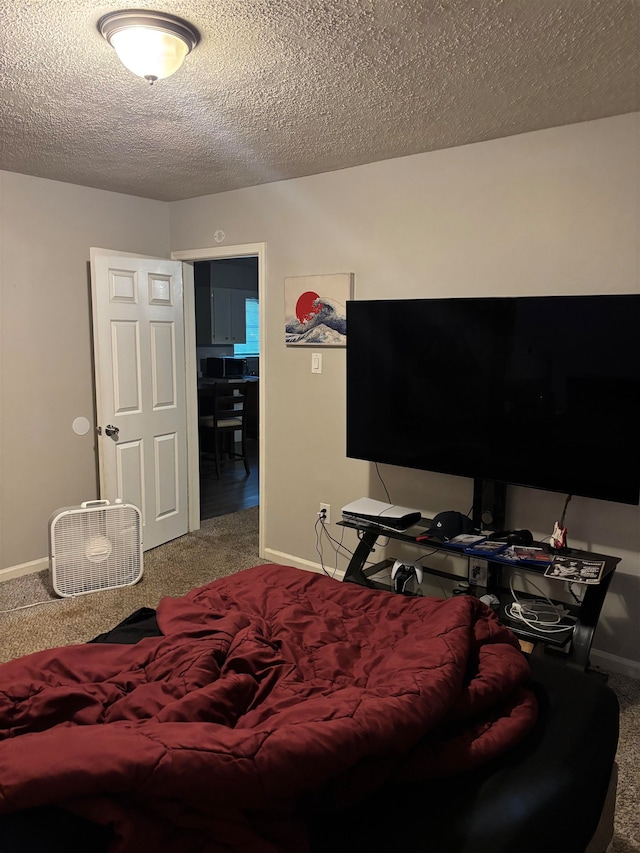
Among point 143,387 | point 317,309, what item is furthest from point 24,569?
point 317,309

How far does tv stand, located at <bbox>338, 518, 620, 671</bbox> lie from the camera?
96.5 inches

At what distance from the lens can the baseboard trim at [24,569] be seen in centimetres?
386

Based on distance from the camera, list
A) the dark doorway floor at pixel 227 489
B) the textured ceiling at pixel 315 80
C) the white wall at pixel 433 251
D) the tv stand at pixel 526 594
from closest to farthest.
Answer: the textured ceiling at pixel 315 80 < the tv stand at pixel 526 594 < the white wall at pixel 433 251 < the dark doorway floor at pixel 227 489

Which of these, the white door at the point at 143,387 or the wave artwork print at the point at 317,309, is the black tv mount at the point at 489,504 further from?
the white door at the point at 143,387

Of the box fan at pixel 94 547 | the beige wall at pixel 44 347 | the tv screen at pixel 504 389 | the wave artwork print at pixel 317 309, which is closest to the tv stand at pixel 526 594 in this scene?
the tv screen at pixel 504 389

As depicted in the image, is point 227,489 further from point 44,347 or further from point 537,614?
point 537,614

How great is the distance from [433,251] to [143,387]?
2.23m

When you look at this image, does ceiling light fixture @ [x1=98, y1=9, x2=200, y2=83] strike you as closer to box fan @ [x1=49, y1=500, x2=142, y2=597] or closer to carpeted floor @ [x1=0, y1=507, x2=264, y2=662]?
box fan @ [x1=49, y1=500, x2=142, y2=597]

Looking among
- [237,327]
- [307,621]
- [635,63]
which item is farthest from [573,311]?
[237,327]

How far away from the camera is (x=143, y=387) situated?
14.0 ft

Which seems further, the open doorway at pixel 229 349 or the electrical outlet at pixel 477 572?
the open doorway at pixel 229 349

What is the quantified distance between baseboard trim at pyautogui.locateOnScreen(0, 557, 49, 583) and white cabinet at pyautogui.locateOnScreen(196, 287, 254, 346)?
177 inches

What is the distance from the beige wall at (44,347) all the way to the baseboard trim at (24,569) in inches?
1.2

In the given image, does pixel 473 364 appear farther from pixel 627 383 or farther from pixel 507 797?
pixel 507 797
